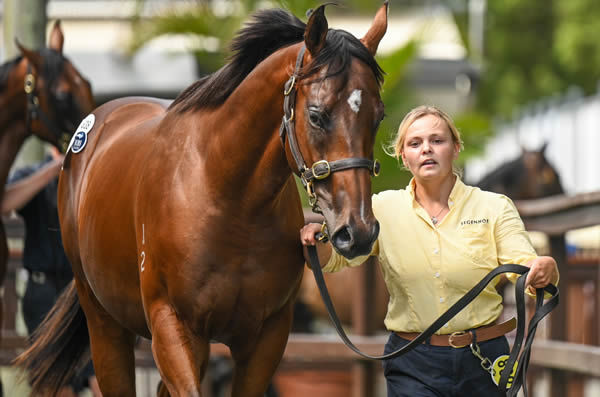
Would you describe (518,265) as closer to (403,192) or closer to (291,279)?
(403,192)

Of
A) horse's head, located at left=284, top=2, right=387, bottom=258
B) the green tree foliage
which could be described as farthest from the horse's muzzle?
the green tree foliage

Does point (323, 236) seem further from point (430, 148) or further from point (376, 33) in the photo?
point (376, 33)

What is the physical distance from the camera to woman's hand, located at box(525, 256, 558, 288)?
132 inches

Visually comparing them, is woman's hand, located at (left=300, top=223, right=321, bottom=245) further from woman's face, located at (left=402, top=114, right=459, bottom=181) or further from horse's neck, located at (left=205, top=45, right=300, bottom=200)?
woman's face, located at (left=402, top=114, right=459, bottom=181)

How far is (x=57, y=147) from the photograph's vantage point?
6121 millimetres

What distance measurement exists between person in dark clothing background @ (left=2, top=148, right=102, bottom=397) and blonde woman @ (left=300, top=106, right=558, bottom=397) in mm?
2726

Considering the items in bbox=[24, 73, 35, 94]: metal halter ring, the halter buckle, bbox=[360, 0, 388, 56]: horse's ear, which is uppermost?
bbox=[360, 0, 388, 56]: horse's ear

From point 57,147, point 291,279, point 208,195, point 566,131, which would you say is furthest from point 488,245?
point 566,131

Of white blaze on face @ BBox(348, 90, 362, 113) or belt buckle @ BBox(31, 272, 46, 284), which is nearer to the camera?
white blaze on face @ BBox(348, 90, 362, 113)

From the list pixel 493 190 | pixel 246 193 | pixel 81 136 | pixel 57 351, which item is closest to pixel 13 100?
pixel 81 136

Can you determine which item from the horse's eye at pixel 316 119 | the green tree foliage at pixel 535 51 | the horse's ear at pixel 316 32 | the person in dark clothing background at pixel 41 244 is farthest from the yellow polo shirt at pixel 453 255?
the green tree foliage at pixel 535 51

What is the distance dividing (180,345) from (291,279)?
501mm

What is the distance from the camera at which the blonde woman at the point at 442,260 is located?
358cm

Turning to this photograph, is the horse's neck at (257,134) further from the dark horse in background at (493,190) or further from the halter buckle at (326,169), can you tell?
the dark horse in background at (493,190)
